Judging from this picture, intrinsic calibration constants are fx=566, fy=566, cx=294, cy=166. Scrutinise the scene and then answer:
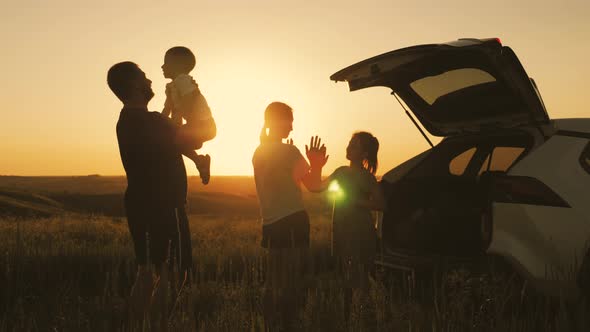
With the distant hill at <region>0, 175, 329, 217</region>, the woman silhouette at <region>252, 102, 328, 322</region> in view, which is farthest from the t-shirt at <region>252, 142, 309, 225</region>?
the distant hill at <region>0, 175, 329, 217</region>

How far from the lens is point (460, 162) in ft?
19.7

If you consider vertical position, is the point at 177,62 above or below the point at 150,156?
above

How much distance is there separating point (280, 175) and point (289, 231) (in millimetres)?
474

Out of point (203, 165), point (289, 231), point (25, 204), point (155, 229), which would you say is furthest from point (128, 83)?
point (25, 204)

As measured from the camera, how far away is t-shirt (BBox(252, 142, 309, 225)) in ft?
15.2

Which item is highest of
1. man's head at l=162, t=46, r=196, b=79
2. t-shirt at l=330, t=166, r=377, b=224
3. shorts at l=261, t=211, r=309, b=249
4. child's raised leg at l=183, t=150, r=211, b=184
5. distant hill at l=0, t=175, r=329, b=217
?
man's head at l=162, t=46, r=196, b=79

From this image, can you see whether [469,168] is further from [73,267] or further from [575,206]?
[73,267]

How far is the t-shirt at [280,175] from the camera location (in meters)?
4.64

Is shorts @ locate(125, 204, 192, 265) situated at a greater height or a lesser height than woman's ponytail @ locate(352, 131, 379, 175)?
lesser

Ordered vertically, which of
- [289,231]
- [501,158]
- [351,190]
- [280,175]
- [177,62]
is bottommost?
[289,231]

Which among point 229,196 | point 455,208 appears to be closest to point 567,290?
point 455,208

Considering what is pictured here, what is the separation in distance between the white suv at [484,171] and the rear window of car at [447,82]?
0.01m

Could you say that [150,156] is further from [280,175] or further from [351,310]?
[351,310]

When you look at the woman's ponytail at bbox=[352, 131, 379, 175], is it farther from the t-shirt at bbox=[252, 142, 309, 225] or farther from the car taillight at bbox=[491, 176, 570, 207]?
the car taillight at bbox=[491, 176, 570, 207]
